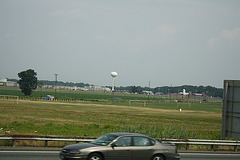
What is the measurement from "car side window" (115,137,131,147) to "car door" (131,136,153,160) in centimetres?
23

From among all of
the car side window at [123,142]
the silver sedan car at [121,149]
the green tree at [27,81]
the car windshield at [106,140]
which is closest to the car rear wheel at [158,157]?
the silver sedan car at [121,149]

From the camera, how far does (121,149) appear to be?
A: 1236 centimetres

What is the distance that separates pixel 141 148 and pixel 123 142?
78 centimetres

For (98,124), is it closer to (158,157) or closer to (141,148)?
(158,157)

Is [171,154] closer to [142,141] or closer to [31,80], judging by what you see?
[142,141]

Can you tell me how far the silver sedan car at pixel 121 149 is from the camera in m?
11.9

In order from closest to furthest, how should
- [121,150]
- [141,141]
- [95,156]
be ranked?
Answer: [95,156] < [121,150] < [141,141]

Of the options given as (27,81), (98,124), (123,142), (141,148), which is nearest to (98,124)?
(98,124)

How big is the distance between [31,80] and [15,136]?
5028 inches

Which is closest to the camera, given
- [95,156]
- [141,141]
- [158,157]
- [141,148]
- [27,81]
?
[95,156]

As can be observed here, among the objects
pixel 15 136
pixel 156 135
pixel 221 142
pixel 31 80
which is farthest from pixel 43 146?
pixel 31 80

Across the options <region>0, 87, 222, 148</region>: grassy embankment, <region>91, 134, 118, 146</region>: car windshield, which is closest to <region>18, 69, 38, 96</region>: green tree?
<region>0, 87, 222, 148</region>: grassy embankment

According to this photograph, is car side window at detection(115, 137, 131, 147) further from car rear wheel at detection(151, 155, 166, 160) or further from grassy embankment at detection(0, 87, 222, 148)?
grassy embankment at detection(0, 87, 222, 148)

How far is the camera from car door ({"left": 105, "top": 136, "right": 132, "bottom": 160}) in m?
12.2
